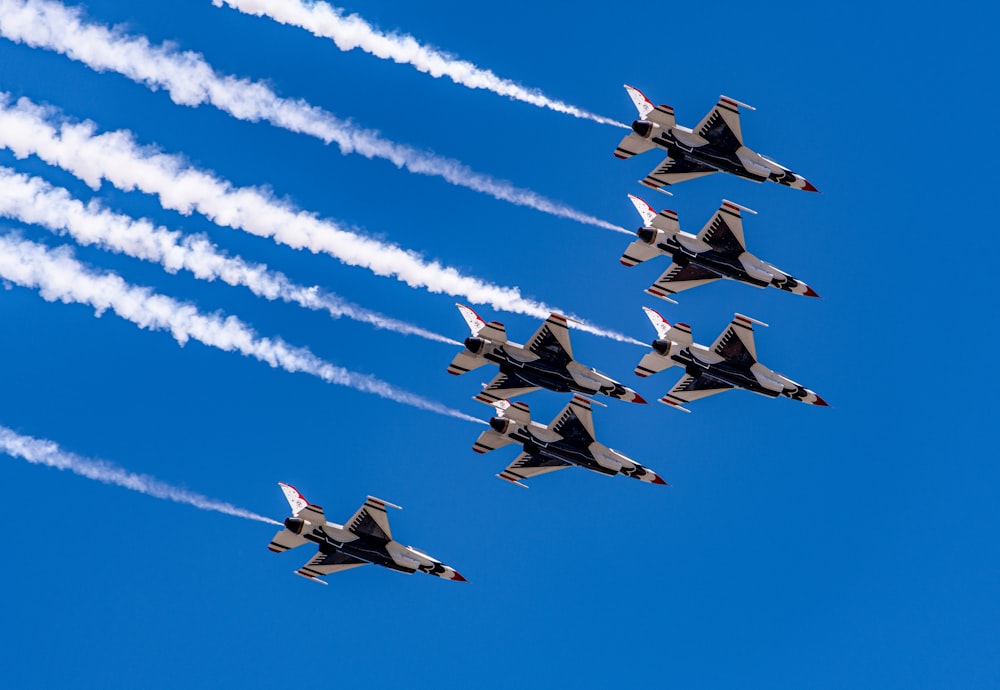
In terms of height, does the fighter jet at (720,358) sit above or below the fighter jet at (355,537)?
above

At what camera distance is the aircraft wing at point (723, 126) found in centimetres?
6981

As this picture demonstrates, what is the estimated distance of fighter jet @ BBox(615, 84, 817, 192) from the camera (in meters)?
69.9

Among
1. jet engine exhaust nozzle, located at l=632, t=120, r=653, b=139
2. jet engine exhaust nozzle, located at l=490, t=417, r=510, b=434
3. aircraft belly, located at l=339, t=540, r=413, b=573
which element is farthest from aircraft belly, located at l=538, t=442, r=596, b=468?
jet engine exhaust nozzle, located at l=632, t=120, r=653, b=139

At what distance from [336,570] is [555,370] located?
9.89 meters

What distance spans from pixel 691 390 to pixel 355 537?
1279cm

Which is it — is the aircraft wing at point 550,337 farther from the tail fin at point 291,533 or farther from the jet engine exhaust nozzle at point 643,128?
the tail fin at point 291,533

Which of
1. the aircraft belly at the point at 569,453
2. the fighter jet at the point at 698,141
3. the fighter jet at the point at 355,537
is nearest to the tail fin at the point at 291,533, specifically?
the fighter jet at the point at 355,537

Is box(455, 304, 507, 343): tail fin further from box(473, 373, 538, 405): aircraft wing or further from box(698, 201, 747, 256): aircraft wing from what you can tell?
box(698, 201, 747, 256): aircraft wing

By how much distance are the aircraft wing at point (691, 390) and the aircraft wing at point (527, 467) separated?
14.4 ft

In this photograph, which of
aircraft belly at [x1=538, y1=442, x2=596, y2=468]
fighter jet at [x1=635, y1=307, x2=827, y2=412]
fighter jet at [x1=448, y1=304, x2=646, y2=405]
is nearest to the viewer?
fighter jet at [x1=448, y1=304, x2=646, y2=405]

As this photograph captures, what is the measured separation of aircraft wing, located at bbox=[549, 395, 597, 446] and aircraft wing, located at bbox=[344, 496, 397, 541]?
647 centimetres

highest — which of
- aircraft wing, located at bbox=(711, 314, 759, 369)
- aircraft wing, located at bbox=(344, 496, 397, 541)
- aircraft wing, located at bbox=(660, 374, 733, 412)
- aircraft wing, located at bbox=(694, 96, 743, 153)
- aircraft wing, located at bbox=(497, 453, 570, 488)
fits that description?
aircraft wing, located at bbox=(694, 96, 743, 153)

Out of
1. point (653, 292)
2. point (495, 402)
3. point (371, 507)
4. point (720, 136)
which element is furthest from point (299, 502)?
point (720, 136)

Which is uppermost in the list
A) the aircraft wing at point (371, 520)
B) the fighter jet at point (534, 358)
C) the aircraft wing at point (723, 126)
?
the aircraft wing at point (723, 126)
